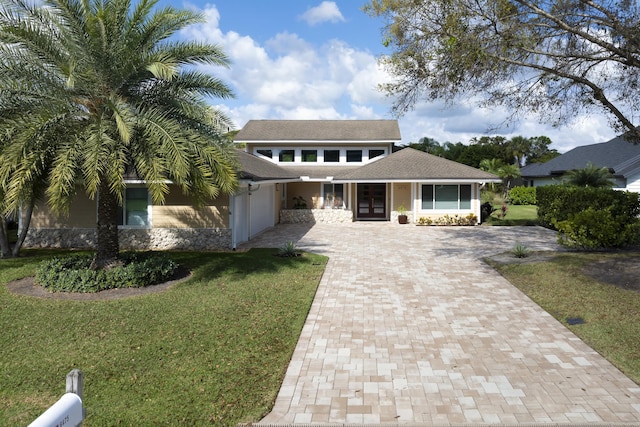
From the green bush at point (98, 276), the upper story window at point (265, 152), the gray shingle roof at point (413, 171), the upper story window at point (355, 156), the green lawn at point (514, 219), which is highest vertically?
the upper story window at point (265, 152)

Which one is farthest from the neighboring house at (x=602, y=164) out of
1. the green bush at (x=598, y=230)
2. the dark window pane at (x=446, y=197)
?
the green bush at (x=598, y=230)

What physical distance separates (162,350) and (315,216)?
67.0 feet

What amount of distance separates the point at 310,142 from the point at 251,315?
22914 mm

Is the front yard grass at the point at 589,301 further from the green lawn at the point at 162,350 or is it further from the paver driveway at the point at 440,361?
the green lawn at the point at 162,350

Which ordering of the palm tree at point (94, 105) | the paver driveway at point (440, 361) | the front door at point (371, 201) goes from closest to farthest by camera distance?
1. the paver driveway at point (440, 361)
2. the palm tree at point (94, 105)
3. the front door at point (371, 201)

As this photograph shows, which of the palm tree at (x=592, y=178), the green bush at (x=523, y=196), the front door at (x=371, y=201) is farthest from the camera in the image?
the green bush at (x=523, y=196)

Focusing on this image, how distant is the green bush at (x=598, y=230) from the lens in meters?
15.7

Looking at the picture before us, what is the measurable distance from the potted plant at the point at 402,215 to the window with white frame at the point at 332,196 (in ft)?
12.7

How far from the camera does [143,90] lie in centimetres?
1184

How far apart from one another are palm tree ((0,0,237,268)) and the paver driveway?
470cm

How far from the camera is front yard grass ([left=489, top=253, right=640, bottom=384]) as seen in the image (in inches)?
291

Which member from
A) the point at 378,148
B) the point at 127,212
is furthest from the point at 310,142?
the point at 127,212

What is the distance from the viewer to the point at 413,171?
26047mm

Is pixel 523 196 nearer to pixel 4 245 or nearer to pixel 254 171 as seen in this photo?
pixel 254 171
